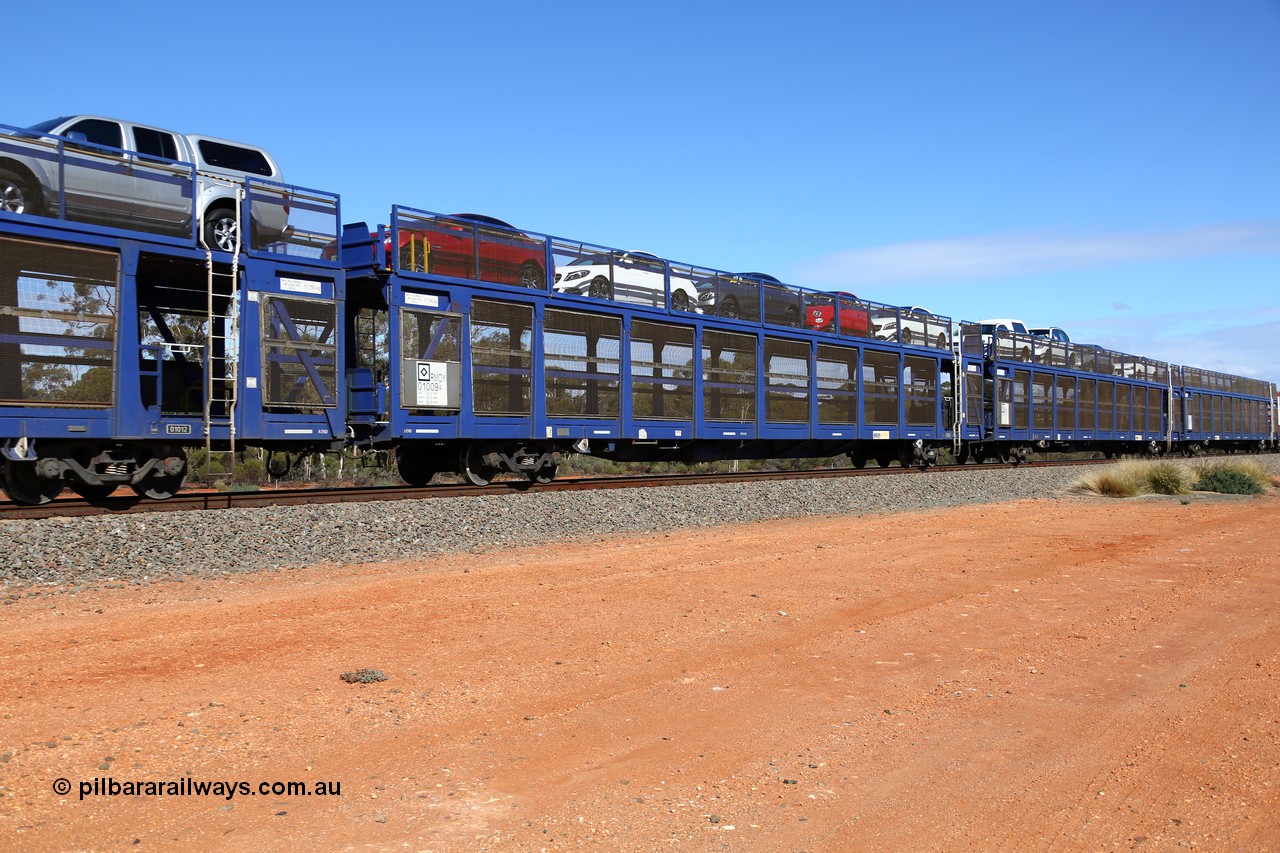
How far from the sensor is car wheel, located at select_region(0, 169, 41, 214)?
11062 millimetres

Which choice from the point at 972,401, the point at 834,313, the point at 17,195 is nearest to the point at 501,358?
the point at 17,195

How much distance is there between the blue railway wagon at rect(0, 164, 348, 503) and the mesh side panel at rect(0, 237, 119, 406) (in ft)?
0.04

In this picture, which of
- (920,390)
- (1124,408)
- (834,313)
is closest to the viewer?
(834,313)

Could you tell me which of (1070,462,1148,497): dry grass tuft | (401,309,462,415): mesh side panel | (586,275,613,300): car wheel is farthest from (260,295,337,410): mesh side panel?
(1070,462,1148,497): dry grass tuft

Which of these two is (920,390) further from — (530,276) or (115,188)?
(115,188)

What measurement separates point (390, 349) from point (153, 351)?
2.96 meters

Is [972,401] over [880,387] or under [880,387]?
under

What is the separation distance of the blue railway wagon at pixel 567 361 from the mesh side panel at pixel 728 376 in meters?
0.03

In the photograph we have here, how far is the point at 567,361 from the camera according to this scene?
16.9m

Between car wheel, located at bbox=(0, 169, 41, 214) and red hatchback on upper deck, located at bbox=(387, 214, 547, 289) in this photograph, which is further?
red hatchback on upper deck, located at bbox=(387, 214, 547, 289)

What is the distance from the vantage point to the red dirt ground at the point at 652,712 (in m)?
3.97

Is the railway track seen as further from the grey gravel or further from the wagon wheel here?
the grey gravel

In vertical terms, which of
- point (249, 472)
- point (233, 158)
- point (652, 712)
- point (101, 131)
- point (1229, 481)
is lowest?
point (652, 712)

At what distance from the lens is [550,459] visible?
17328 mm
